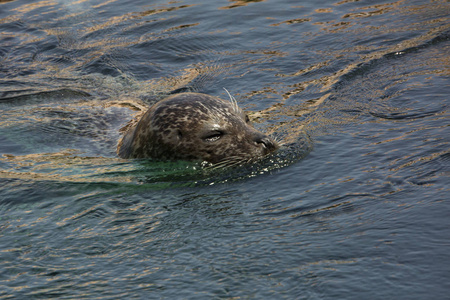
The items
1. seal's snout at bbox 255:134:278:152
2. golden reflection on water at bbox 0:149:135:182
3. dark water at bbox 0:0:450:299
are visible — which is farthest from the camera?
seal's snout at bbox 255:134:278:152

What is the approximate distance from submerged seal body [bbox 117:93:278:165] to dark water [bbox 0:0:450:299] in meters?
0.17

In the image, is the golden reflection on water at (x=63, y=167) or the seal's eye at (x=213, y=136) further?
the seal's eye at (x=213, y=136)

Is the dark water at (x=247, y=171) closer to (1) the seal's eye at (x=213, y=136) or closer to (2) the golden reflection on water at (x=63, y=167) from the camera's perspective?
(2) the golden reflection on water at (x=63, y=167)

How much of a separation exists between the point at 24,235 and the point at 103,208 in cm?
67

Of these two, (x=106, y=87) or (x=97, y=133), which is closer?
(x=97, y=133)

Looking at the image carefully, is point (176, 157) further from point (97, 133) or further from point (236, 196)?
point (97, 133)

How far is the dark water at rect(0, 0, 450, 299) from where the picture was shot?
3.96m

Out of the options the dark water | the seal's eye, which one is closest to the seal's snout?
the dark water

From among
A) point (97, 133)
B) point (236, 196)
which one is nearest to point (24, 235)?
point (236, 196)

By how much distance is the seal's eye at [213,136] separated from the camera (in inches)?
238

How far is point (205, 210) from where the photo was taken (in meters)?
5.02

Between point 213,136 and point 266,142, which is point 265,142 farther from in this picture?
point 213,136

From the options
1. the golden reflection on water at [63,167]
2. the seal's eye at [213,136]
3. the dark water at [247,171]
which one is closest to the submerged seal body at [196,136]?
the seal's eye at [213,136]

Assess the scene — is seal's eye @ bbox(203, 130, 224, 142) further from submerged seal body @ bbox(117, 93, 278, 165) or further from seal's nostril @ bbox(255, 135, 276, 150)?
seal's nostril @ bbox(255, 135, 276, 150)
